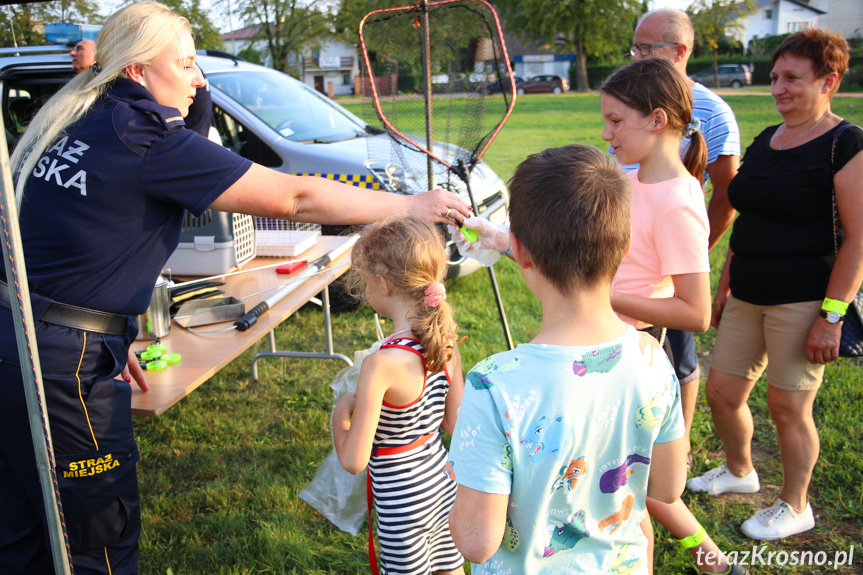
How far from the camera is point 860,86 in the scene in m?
28.7

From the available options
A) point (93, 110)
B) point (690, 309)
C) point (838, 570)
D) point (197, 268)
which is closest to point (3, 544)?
point (93, 110)

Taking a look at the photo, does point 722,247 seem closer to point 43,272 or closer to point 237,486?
point 237,486

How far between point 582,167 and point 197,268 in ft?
8.04

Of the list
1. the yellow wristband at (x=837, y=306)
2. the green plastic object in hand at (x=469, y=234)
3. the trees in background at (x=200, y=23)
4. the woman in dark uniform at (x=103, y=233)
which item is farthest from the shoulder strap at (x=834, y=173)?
the trees in background at (x=200, y=23)

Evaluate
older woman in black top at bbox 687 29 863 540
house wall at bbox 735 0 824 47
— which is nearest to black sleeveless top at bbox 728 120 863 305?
older woman in black top at bbox 687 29 863 540

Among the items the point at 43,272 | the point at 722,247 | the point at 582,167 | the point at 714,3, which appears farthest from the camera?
the point at 714,3

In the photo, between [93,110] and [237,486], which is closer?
[93,110]

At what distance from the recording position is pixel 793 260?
8.24 ft

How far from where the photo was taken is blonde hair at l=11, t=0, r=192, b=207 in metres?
1.67

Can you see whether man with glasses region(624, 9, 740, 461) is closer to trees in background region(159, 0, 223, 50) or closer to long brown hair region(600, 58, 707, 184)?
long brown hair region(600, 58, 707, 184)

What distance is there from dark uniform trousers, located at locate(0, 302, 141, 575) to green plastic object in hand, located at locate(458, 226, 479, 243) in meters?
1.03

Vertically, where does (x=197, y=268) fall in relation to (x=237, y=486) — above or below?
above

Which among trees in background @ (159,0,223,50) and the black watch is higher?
trees in background @ (159,0,223,50)

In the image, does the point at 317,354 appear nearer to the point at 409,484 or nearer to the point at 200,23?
the point at 409,484
